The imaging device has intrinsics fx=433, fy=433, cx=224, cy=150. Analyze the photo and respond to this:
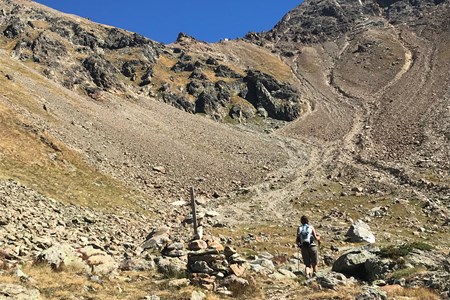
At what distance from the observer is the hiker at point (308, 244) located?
62.8 feet

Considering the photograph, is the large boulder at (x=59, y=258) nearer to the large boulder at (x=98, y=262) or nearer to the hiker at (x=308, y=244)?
the large boulder at (x=98, y=262)

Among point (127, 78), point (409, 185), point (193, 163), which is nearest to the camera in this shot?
point (409, 185)

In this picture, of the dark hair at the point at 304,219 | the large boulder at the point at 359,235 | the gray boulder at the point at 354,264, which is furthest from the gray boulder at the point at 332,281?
the large boulder at the point at 359,235

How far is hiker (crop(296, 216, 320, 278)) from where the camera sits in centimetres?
1914

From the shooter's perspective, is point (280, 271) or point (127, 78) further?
point (127, 78)

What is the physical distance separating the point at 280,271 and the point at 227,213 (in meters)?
24.2

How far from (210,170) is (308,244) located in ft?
125

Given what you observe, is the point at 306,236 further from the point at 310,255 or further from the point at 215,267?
the point at 215,267

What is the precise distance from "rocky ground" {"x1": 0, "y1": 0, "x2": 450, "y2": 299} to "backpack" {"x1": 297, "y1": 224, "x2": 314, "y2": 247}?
158cm

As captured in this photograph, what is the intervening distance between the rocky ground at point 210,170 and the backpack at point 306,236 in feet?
5.17

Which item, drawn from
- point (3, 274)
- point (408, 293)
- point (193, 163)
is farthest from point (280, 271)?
point (193, 163)

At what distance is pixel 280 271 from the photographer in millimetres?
20031

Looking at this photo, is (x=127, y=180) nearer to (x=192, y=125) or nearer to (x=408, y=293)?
(x=408, y=293)

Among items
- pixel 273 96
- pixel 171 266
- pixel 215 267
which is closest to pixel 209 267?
pixel 215 267
